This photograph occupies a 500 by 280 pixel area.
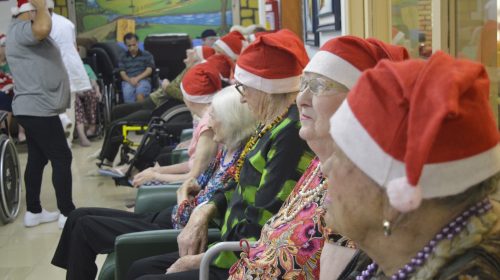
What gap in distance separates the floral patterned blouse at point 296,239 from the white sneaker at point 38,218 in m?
3.47

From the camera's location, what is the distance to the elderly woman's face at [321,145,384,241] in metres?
1.19

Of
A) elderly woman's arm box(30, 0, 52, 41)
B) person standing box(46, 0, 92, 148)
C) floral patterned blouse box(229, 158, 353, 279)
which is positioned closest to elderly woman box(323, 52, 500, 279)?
floral patterned blouse box(229, 158, 353, 279)

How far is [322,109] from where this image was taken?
180 centimetres

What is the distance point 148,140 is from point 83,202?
984 mm

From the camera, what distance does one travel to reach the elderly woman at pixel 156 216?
2.95 m

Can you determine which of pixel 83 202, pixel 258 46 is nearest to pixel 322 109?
pixel 258 46

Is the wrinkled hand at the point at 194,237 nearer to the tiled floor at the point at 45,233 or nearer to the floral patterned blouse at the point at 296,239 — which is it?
the floral patterned blouse at the point at 296,239

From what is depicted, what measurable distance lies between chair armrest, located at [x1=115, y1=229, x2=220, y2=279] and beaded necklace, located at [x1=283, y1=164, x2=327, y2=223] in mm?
806

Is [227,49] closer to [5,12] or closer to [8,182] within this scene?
[8,182]

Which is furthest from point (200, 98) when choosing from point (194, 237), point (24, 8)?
point (194, 237)

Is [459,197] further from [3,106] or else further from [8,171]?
[3,106]

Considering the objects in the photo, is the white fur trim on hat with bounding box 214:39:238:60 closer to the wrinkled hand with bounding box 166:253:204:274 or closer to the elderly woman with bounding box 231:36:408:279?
the wrinkled hand with bounding box 166:253:204:274

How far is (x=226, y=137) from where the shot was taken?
9.70 feet

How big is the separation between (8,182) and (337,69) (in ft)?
13.3
